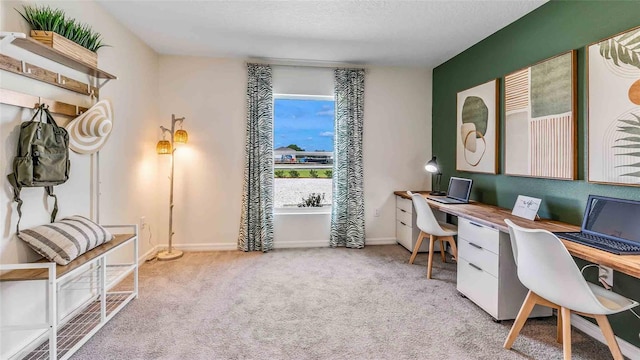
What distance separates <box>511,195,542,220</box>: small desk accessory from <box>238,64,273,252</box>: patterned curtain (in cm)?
283

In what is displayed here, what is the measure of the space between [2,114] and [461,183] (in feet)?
12.8

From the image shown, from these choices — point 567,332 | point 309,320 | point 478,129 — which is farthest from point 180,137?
point 567,332

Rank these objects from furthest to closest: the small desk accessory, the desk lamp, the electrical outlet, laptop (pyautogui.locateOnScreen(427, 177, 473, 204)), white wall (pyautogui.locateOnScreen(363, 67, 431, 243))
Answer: white wall (pyautogui.locateOnScreen(363, 67, 431, 243)) → the desk lamp → laptop (pyautogui.locateOnScreen(427, 177, 473, 204)) → the small desk accessory → the electrical outlet

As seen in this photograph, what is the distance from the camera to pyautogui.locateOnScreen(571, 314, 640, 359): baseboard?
75.9 inches

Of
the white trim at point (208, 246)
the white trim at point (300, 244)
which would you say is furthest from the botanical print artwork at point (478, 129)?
the white trim at point (208, 246)

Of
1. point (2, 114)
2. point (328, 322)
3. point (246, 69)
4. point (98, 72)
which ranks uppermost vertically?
point (246, 69)

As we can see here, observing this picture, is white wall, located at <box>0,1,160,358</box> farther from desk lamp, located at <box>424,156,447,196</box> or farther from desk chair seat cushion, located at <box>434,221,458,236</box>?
desk lamp, located at <box>424,156,447,196</box>

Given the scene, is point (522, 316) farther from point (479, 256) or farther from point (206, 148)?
point (206, 148)

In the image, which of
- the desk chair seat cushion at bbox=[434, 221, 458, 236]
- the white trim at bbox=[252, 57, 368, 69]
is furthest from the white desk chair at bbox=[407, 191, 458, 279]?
the white trim at bbox=[252, 57, 368, 69]

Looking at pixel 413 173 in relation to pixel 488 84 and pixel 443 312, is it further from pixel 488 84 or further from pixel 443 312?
pixel 443 312

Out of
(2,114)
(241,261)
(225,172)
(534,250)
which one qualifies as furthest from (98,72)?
A: (534,250)

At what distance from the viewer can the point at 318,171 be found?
4.46 metres

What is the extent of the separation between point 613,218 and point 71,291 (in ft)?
12.4

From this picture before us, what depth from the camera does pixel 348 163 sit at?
4.25 meters
